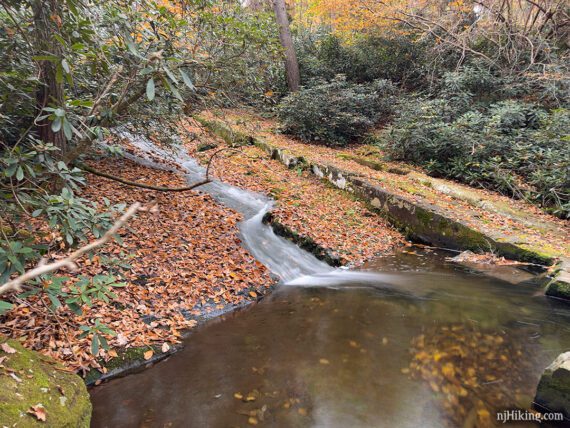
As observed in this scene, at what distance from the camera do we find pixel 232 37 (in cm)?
652

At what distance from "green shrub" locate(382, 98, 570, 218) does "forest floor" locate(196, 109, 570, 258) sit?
45cm

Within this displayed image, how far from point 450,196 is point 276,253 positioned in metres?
5.88

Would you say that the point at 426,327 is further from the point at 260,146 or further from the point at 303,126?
the point at 303,126

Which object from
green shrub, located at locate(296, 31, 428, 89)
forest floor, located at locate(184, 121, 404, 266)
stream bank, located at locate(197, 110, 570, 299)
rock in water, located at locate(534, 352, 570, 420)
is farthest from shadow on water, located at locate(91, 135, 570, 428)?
green shrub, located at locate(296, 31, 428, 89)

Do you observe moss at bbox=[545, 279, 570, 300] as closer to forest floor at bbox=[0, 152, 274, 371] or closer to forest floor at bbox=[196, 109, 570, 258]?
forest floor at bbox=[196, 109, 570, 258]

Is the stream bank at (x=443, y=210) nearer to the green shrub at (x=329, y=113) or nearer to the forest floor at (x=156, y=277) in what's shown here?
the green shrub at (x=329, y=113)

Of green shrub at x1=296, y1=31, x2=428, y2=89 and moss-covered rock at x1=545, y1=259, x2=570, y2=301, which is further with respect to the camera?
green shrub at x1=296, y1=31, x2=428, y2=89

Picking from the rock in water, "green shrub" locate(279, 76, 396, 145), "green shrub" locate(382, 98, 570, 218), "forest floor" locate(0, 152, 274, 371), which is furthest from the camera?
"green shrub" locate(279, 76, 396, 145)

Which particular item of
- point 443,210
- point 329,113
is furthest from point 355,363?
point 329,113

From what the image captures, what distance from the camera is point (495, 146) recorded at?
1173 centimetres

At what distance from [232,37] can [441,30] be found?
13.2m

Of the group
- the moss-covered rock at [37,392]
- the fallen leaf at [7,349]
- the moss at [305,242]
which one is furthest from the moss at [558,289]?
the fallen leaf at [7,349]

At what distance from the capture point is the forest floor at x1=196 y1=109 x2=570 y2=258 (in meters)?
8.16

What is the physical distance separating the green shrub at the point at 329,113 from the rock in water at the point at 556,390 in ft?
40.7
